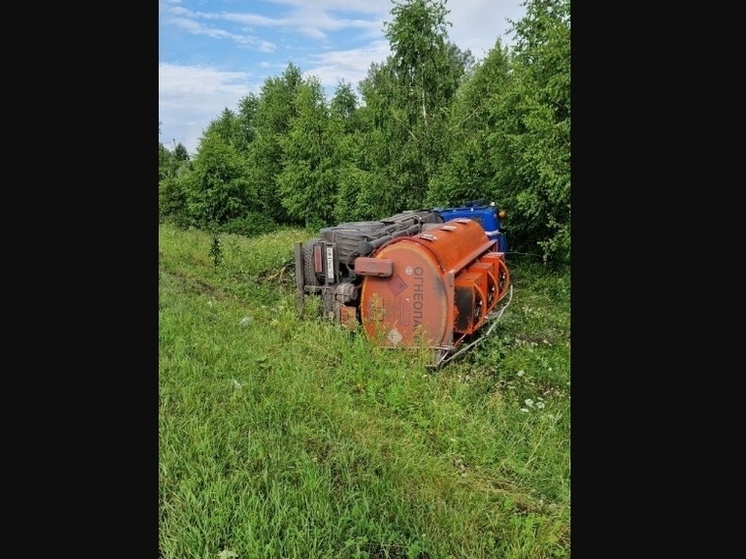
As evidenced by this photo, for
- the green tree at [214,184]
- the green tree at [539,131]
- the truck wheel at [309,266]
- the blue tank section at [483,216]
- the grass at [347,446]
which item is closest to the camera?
the grass at [347,446]

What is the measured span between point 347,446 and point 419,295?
2.87m

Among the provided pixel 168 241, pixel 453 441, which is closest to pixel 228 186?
pixel 168 241

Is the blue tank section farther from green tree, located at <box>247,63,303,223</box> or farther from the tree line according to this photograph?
green tree, located at <box>247,63,303,223</box>

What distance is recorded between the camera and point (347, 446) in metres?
3.38

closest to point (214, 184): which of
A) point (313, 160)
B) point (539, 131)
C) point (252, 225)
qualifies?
point (252, 225)

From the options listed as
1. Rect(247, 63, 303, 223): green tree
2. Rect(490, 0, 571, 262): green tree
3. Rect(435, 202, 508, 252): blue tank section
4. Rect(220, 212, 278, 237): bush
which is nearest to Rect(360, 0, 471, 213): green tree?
Rect(490, 0, 571, 262): green tree

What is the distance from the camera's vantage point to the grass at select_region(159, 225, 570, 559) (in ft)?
8.50

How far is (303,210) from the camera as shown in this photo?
74.7 feet

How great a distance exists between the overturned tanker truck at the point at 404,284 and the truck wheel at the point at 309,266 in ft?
0.05

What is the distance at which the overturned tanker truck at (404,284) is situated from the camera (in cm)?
592

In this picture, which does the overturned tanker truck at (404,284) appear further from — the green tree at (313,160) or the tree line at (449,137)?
the green tree at (313,160)

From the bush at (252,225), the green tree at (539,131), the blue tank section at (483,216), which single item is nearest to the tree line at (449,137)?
the green tree at (539,131)

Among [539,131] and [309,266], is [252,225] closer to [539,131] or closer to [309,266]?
[539,131]

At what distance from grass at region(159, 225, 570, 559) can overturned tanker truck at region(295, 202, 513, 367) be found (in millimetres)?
348
